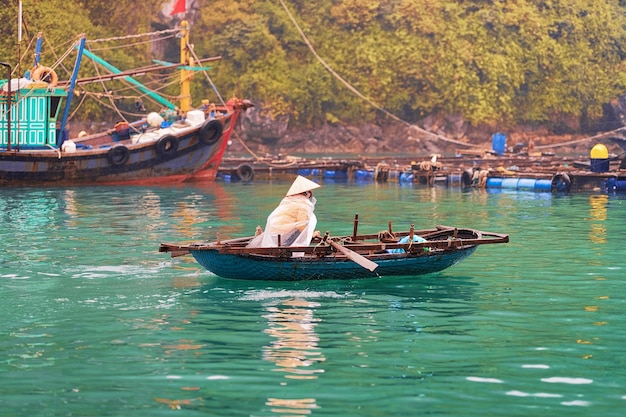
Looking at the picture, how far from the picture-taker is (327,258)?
17.6 metres

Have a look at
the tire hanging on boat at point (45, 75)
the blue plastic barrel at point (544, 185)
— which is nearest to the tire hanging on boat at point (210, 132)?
the tire hanging on boat at point (45, 75)

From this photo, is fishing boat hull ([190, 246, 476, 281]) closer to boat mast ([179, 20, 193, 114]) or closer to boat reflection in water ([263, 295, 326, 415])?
boat reflection in water ([263, 295, 326, 415])

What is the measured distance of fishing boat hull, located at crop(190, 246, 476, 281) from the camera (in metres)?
17.6

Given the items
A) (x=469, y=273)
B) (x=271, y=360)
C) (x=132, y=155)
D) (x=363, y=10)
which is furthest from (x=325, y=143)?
(x=271, y=360)

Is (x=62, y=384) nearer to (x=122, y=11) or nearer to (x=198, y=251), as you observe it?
(x=198, y=251)

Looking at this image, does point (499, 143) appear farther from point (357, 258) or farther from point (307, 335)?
point (307, 335)

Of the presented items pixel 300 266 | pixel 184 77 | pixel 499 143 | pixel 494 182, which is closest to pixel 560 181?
pixel 494 182

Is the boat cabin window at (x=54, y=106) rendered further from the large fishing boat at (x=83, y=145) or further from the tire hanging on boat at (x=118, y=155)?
the tire hanging on boat at (x=118, y=155)

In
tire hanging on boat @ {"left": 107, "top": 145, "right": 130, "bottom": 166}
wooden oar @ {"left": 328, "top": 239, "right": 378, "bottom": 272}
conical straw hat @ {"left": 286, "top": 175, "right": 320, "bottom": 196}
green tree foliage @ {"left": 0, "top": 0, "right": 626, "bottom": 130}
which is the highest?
green tree foliage @ {"left": 0, "top": 0, "right": 626, "bottom": 130}

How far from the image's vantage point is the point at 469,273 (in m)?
19.9

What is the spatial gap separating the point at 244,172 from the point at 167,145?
5.89m

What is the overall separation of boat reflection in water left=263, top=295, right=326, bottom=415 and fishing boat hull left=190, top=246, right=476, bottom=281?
832 millimetres

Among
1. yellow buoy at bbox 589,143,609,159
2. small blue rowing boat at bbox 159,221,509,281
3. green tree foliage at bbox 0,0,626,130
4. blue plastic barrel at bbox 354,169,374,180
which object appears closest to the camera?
small blue rowing boat at bbox 159,221,509,281

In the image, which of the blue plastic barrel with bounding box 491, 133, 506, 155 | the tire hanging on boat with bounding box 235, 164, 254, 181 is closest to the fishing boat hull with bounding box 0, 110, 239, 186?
the tire hanging on boat with bounding box 235, 164, 254, 181
